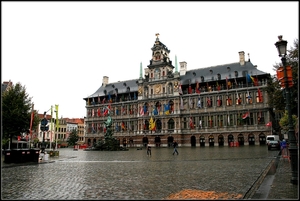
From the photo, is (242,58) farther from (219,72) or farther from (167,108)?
(167,108)

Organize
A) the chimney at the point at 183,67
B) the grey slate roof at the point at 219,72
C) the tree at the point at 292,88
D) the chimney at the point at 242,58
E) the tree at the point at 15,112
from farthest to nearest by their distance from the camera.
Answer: the chimney at the point at 183,67, the chimney at the point at 242,58, the grey slate roof at the point at 219,72, the tree at the point at 15,112, the tree at the point at 292,88

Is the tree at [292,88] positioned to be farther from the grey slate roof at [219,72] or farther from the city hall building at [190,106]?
the grey slate roof at [219,72]

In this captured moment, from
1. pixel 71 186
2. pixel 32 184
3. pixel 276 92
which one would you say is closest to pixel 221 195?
pixel 71 186

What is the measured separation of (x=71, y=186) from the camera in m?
10.3

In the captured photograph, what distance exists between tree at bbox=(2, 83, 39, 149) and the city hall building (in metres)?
26.3

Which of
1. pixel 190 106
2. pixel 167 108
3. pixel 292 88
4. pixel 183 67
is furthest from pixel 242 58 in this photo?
pixel 292 88

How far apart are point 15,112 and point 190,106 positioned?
37.9 metres

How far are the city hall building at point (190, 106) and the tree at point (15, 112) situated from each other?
26327 millimetres

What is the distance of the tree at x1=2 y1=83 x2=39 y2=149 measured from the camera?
32500 mm

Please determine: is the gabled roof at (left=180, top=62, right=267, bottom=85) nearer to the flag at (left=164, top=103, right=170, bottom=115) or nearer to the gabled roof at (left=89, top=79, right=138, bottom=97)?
the flag at (left=164, top=103, right=170, bottom=115)

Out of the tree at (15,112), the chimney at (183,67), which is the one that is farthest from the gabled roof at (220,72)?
the tree at (15,112)

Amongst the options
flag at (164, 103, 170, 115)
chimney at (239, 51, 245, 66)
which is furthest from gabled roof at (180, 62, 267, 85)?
flag at (164, 103, 170, 115)

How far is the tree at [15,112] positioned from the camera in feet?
107

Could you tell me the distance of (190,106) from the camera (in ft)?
199
